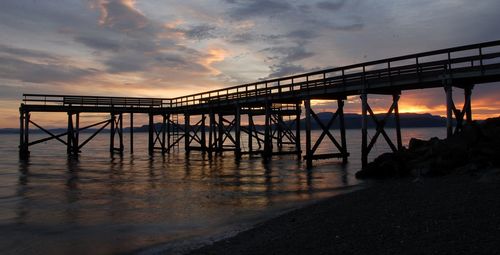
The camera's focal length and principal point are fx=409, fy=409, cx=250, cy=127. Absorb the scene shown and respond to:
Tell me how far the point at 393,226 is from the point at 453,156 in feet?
28.7

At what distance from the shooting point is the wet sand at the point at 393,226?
630 centimetres

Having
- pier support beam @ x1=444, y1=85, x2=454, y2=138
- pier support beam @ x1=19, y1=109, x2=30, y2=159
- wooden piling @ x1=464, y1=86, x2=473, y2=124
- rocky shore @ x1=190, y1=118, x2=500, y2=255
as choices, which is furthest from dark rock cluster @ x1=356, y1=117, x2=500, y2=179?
pier support beam @ x1=19, y1=109, x2=30, y2=159

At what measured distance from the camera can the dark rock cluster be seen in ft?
45.1

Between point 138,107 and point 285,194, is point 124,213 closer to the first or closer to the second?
point 285,194

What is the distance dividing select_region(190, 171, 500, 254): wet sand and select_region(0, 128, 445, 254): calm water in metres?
1.67

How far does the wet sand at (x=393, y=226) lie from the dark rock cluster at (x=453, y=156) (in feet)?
9.82

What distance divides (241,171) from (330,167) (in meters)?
5.45

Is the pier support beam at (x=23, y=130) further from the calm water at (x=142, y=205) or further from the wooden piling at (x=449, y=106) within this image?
the wooden piling at (x=449, y=106)

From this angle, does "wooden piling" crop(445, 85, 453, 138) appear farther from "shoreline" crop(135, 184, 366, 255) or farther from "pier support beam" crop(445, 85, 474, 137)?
"shoreline" crop(135, 184, 366, 255)

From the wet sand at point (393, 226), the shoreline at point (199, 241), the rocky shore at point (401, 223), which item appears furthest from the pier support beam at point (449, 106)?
the shoreline at point (199, 241)

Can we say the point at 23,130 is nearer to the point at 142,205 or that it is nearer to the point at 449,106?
the point at 142,205

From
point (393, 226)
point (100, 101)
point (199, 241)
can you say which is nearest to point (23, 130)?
point (100, 101)

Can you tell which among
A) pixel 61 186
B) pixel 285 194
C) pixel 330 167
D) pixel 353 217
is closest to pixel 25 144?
pixel 61 186

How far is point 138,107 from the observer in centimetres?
4091
